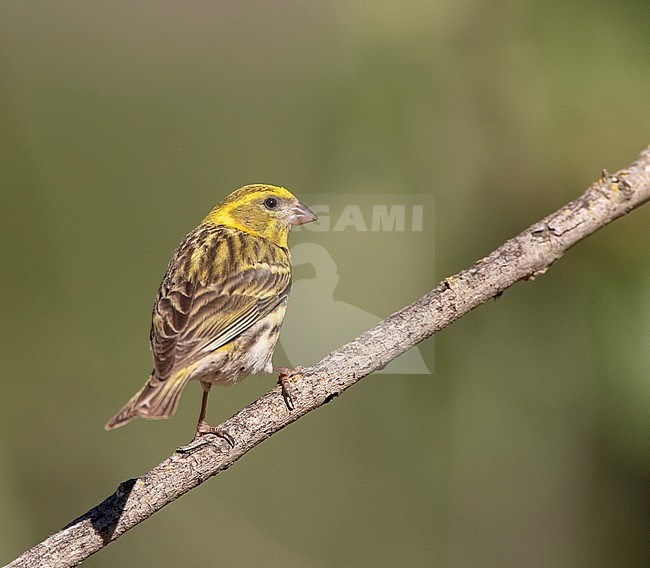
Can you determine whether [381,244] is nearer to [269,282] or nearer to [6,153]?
[269,282]

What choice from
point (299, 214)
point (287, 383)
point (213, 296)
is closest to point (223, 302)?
point (213, 296)

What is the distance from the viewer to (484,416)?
405 centimetres

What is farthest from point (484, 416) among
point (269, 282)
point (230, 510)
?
point (269, 282)

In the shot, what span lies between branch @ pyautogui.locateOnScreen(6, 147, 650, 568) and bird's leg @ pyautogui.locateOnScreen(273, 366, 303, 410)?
12 mm

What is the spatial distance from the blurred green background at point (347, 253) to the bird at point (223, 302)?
984 millimetres

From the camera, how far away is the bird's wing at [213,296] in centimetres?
252

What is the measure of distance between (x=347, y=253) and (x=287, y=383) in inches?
65.5

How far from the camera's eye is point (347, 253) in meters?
4.10

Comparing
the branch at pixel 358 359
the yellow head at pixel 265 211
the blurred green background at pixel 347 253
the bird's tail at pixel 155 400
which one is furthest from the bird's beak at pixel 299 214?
the blurred green background at pixel 347 253

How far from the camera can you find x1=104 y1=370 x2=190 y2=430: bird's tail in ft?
7.34

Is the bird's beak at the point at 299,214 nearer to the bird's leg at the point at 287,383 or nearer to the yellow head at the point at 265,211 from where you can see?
the yellow head at the point at 265,211

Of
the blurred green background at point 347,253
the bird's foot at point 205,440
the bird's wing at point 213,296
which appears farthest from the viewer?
the blurred green background at point 347,253

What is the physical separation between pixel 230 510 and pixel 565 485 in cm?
159

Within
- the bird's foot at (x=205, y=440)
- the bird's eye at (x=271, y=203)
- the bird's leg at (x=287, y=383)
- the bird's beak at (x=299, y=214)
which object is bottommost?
the bird's foot at (x=205, y=440)
